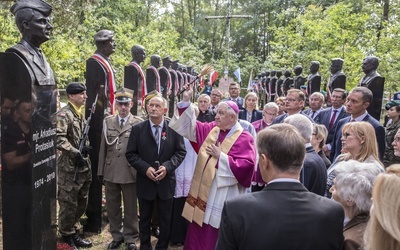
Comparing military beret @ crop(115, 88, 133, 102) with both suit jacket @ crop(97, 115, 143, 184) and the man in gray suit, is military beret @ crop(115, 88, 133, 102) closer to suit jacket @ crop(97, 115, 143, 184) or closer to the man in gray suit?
the man in gray suit

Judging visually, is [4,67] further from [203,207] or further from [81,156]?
[203,207]

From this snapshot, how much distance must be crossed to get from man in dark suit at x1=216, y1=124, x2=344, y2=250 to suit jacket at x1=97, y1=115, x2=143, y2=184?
3.04m

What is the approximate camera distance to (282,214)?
5.91 feet

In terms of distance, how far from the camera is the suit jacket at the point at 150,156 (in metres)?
4.43

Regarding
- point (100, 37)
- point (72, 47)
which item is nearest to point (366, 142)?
point (100, 37)

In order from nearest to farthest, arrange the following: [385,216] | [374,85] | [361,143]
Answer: [385,216], [361,143], [374,85]

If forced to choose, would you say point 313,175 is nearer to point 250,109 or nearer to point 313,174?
point 313,174

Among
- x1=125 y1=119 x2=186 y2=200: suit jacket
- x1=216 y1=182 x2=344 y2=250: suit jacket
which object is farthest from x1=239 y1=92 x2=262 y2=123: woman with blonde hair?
x1=216 y1=182 x2=344 y2=250: suit jacket

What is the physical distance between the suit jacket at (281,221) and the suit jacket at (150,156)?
2624 millimetres

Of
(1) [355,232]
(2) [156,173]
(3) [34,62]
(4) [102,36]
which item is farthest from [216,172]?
(4) [102,36]

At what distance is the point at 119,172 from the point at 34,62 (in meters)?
1.81

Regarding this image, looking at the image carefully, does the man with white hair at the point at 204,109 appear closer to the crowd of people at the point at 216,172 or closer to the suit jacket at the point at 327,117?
the crowd of people at the point at 216,172

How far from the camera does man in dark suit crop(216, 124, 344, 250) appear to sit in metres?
1.79

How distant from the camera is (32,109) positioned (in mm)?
3275
